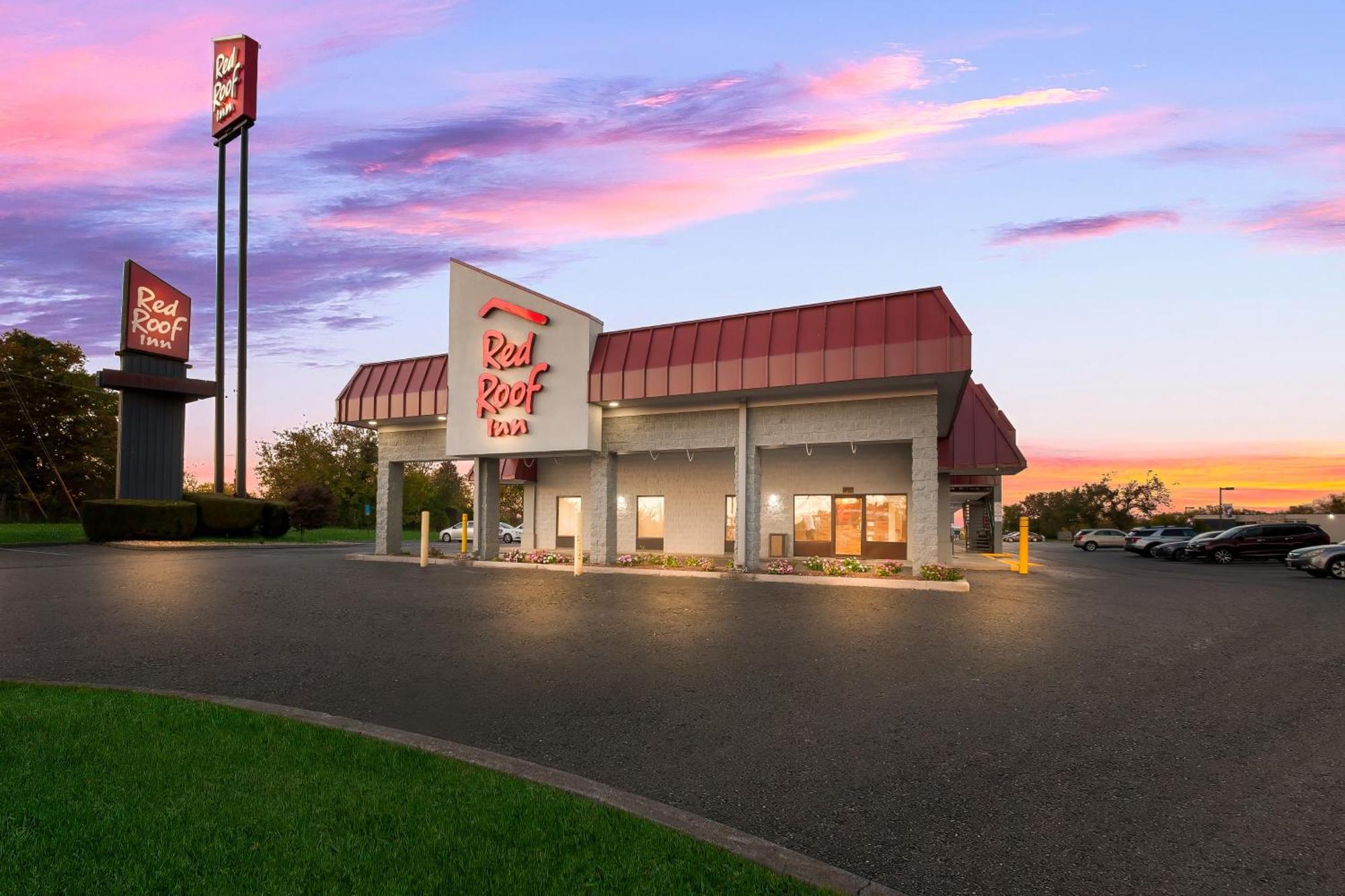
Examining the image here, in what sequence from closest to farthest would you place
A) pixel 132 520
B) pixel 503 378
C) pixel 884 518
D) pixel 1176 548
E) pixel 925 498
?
pixel 925 498 < pixel 503 378 < pixel 884 518 < pixel 132 520 < pixel 1176 548

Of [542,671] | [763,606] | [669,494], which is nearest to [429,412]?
[669,494]

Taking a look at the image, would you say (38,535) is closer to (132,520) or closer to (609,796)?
(132,520)

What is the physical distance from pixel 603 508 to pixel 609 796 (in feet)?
60.9

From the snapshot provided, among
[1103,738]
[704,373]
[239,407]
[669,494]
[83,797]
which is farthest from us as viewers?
[239,407]

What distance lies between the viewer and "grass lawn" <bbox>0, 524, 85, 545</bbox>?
30.4 m

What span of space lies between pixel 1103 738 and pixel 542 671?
5419 mm

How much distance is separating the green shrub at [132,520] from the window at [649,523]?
1979 centimetres

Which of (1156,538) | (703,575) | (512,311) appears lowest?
(1156,538)

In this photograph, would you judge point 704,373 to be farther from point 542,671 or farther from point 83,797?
point 83,797

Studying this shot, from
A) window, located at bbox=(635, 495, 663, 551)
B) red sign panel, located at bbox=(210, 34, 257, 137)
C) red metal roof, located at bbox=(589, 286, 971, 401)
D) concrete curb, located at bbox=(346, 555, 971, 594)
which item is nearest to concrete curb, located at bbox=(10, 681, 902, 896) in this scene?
concrete curb, located at bbox=(346, 555, 971, 594)

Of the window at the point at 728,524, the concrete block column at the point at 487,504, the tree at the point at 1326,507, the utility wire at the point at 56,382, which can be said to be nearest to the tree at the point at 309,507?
the utility wire at the point at 56,382

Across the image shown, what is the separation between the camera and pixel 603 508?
76.4 feet

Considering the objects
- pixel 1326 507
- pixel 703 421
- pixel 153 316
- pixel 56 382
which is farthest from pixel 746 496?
pixel 1326 507

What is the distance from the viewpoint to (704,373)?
20.5 meters
